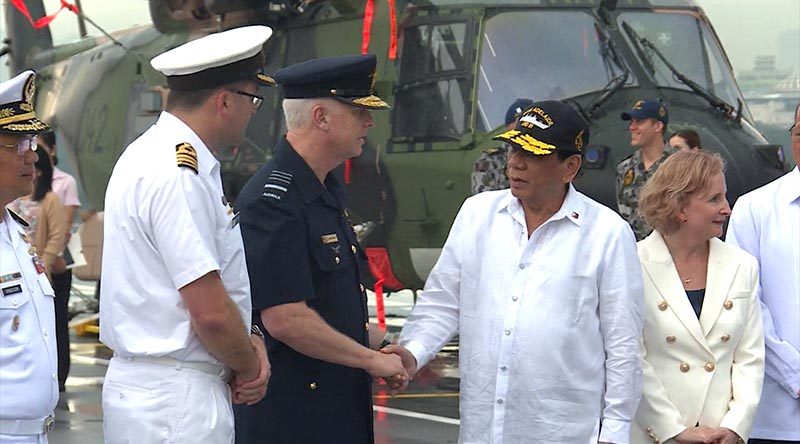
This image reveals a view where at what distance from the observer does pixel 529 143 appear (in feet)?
15.6

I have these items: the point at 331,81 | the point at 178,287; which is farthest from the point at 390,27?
the point at 178,287

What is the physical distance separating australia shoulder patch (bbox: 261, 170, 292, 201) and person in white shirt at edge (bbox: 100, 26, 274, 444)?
378 mm

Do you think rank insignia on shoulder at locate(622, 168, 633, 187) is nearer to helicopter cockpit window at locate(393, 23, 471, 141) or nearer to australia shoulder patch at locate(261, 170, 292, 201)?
helicopter cockpit window at locate(393, 23, 471, 141)

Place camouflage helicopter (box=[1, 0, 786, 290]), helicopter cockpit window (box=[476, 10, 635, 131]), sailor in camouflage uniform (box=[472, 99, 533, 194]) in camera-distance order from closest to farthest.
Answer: sailor in camouflage uniform (box=[472, 99, 533, 194]) → camouflage helicopter (box=[1, 0, 786, 290]) → helicopter cockpit window (box=[476, 10, 635, 131])

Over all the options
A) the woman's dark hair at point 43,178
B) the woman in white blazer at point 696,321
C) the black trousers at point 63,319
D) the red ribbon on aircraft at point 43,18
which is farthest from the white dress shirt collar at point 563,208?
the red ribbon on aircraft at point 43,18

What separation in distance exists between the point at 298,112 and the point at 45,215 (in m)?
5.47

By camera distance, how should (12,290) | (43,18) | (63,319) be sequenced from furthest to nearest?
(43,18)
(63,319)
(12,290)

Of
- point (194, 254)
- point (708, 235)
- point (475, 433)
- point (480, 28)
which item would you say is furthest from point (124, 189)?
point (480, 28)

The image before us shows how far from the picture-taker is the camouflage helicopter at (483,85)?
10.7 m

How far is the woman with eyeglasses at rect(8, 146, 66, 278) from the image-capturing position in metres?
9.85

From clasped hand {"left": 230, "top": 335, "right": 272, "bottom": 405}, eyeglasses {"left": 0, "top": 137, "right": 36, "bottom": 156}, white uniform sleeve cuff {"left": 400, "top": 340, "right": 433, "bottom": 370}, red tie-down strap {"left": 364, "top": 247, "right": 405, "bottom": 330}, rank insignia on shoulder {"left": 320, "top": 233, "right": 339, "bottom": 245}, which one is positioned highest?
eyeglasses {"left": 0, "top": 137, "right": 36, "bottom": 156}

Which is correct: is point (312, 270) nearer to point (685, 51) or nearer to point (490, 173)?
point (490, 173)

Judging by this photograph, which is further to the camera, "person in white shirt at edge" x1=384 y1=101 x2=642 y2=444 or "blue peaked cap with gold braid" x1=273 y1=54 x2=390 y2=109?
"blue peaked cap with gold braid" x1=273 y1=54 x2=390 y2=109

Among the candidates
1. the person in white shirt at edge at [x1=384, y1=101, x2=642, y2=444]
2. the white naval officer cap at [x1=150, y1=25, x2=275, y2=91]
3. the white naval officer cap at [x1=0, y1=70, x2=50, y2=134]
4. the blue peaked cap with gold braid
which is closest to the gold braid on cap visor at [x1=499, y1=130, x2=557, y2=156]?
the person in white shirt at edge at [x1=384, y1=101, x2=642, y2=444]
